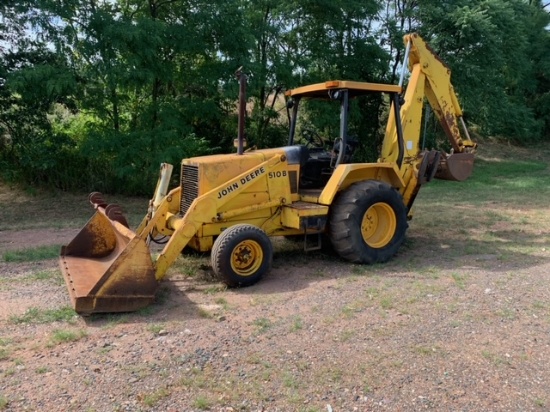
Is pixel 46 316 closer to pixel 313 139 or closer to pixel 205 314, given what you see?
pixel 205 314

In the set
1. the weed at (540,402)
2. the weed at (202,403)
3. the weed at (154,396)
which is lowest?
the weed at (540,402)

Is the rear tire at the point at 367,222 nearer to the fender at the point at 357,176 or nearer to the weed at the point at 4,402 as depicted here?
the fender at the point at 357,176

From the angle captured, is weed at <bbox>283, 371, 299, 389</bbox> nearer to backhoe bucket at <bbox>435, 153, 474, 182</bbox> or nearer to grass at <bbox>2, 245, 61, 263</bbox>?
grass at <bbox>2, 245, 61, 263</bbox>

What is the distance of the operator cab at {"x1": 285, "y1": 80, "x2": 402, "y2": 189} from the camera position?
6.66 metres

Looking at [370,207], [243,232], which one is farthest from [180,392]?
[370,207]

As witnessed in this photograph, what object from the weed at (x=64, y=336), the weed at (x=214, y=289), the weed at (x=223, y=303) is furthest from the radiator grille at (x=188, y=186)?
the weed at (x=64, y=336)

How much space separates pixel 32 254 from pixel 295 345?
4.71 m

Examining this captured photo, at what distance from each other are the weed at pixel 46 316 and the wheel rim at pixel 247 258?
1684 millimetres

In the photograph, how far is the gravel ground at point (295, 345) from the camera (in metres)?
3.42

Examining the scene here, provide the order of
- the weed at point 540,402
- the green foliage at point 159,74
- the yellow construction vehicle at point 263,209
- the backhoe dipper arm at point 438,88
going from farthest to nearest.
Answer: the green foliage at point 159,74 → the backhoe dipper arm at point 438,88 → the yellow construction vehicle at point 263,209 → the weed at point 540,402

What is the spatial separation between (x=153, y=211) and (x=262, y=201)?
135cm

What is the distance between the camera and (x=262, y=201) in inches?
249

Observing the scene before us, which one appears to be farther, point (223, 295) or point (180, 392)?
point (223, 295)

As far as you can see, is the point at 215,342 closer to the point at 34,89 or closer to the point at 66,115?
the point at 34,89
